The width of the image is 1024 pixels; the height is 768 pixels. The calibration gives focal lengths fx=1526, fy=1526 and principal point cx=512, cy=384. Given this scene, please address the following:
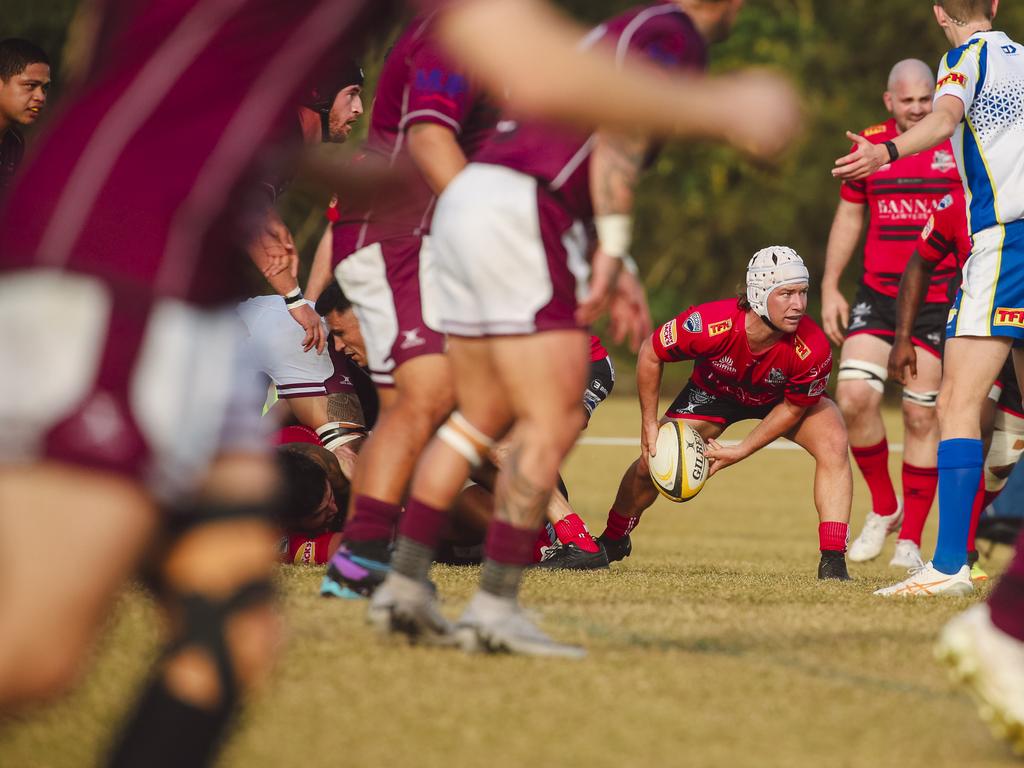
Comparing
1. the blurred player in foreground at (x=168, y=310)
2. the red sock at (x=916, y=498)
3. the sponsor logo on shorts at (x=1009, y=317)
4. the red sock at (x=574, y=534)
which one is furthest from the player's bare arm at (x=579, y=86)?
the red sock at (x=916, y=498)

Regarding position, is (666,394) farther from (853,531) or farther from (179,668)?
(179,668)

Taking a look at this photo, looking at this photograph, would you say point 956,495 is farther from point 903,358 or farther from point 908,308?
point 908,308

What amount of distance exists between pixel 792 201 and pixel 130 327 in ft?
88.1

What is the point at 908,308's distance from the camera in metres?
6.46

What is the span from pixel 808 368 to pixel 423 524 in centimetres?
359

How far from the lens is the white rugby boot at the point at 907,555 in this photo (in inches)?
298

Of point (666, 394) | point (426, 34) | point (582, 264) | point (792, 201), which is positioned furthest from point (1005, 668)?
point (792, 201)

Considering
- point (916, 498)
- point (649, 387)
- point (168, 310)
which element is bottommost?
point (916, 498)

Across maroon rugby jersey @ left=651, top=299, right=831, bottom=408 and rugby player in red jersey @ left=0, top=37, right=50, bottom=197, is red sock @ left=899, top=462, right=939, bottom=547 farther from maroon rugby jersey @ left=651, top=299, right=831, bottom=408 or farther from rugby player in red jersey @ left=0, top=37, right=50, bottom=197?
rugby player in red jersey @ left=0, top=37, right=50, bottom=197

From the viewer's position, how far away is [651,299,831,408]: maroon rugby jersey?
7.23 m

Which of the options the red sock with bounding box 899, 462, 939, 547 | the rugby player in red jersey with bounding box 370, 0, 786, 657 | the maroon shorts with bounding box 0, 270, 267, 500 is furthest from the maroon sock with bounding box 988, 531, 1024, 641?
the red sock with bounding box 899, 462, 939, 547

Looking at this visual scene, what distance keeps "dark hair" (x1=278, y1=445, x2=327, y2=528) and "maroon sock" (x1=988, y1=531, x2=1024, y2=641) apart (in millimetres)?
3556

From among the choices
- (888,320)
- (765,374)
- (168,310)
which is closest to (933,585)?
(765,374)

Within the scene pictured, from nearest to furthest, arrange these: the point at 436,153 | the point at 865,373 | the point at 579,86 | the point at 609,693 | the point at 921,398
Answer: the point at 579,86 → the point at 609,693 → the point at 436,153 → the point at 921,398 → the point at 865,373
